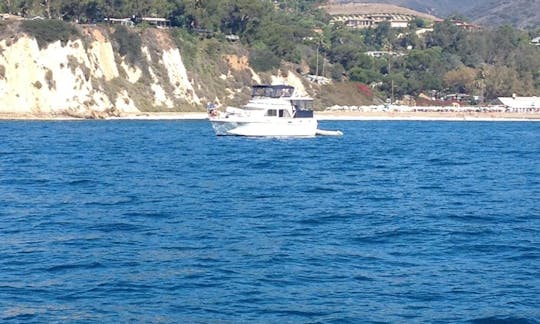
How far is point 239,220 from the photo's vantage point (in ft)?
109

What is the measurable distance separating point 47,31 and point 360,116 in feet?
128

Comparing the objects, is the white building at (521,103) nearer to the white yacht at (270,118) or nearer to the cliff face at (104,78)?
the cliff face at (104,78)

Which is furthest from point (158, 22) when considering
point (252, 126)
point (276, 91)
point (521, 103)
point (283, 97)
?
point (521, 103)

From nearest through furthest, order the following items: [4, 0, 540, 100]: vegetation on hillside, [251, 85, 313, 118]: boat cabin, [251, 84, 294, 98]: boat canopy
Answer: [251, 85, 313, 118]: boat cabin
[251, 84, 294, 98]: boat canopy
[4, 0, 540, 100]: vegetation on hillside

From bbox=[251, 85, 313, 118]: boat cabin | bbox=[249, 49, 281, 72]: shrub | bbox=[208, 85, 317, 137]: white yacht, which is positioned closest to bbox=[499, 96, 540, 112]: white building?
bbox=[249, 49, 281, 72]: shrub

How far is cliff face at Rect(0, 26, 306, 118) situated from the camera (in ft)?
326

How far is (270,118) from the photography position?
3100 inches

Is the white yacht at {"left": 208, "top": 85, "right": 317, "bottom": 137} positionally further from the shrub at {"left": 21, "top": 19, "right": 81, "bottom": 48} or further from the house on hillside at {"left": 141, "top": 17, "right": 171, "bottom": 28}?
the house on hillside at {"left": 141, "top": 17, "right": 171, "bottom": 28}

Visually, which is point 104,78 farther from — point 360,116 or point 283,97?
point 283,97

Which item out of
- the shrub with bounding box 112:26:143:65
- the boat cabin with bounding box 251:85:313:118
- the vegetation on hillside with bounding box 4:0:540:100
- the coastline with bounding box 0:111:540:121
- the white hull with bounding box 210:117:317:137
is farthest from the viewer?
the vegetation on hillside with bounding box 4:0:540:100

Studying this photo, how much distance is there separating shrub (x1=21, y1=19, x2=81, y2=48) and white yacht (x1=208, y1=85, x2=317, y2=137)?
27.5 meters

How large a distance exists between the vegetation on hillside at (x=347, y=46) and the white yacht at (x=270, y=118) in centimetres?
3036

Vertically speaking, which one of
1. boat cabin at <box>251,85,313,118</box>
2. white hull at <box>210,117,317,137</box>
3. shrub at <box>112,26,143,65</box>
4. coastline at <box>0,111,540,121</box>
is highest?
shrub at <box>112,26,143,65</box>

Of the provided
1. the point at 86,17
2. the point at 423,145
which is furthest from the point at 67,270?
the point at 86,17
